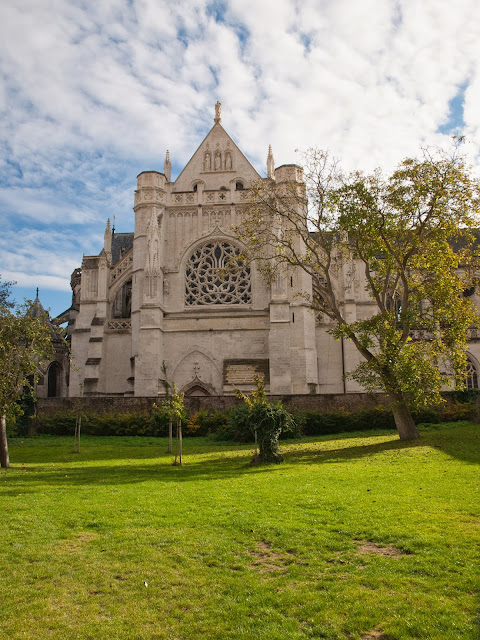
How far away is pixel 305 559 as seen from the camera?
6.32m

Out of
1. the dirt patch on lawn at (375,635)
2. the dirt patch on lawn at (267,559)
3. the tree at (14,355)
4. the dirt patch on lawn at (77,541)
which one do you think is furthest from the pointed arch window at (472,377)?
the dirt patch on lawn at (375,635)

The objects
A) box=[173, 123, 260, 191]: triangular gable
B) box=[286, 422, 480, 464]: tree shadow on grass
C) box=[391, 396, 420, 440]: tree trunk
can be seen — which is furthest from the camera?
box=[173, 123, 260, 191]: triangular gable

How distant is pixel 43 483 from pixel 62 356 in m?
29.5

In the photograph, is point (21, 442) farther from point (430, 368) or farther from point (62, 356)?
point (62, 356)


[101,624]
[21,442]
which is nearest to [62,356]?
[21,442]

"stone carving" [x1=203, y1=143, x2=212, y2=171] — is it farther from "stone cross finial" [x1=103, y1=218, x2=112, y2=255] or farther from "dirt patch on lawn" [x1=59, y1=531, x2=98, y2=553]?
"dirt patch on lawn" [x1=59, y1=531, x2=98, y2=553]

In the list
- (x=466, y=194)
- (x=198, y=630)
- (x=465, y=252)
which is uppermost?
(x=466, y=194)

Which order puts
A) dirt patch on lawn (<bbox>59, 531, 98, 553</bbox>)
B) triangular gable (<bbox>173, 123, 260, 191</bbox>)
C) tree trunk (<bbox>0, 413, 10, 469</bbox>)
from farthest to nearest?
triangular gable (<bbox>173, 123, 260, 191</bbox>), tree trunk (<bbox>0, 413, 10, 469</bbox>), dirt patch on lawn (<bbox>59, 531, 98, 553</bbox>)

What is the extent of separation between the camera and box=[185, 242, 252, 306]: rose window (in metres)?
33.6

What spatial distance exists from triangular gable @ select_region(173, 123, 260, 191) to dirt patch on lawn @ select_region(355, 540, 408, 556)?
102ft

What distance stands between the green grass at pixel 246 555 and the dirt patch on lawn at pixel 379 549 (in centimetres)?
2

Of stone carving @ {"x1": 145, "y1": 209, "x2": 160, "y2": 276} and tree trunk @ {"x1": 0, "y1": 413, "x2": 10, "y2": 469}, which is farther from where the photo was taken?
stone carving @ {"x1": 145, "y1": 209, "x2": 160, "y2": 276}

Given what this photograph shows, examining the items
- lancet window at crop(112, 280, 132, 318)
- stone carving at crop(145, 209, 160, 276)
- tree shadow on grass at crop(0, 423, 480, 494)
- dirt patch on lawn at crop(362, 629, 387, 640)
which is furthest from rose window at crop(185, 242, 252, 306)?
dirt patch on lawn at crop(362, 629, 387, 640)

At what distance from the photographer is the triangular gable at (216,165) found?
35.9 metres
